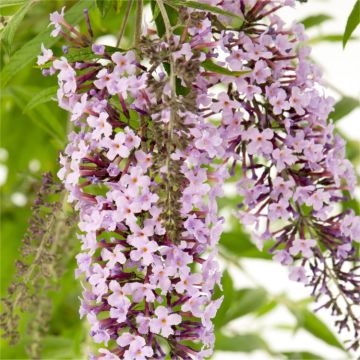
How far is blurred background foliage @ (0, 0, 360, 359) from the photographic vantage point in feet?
2.99

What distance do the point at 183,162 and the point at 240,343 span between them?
2.13ft

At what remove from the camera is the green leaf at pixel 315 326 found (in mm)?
1036

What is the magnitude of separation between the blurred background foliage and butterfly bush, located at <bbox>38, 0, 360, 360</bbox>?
183 mm

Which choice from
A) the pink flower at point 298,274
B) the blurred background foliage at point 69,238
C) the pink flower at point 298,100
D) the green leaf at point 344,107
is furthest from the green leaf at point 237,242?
the pink flower at point 298,100

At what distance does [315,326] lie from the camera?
1053mm

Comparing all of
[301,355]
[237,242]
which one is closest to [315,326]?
[301,355]

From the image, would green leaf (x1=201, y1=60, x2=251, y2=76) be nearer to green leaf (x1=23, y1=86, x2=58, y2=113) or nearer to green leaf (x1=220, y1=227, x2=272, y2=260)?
green leaf (x1=23, y1=86, x2=58, y2=113)

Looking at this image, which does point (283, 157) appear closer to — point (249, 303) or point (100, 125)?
point (100, 125)

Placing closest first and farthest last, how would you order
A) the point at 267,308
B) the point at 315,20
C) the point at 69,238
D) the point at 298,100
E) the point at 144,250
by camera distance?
the point at 144,250 → the point at 298,100 → the point at 69,238 → the point at 315,20 → the point at 267,308

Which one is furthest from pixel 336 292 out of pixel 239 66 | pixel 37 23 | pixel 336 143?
pixel 37 23

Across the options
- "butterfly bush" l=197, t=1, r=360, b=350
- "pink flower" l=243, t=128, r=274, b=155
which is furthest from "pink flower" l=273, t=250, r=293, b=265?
"pink flower" l=243, t=128, r=274, b=155

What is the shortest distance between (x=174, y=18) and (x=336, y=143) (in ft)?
0.63

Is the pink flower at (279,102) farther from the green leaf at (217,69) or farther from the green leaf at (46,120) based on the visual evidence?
the green leaf at (46,120)

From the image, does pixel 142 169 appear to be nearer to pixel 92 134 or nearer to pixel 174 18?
pixel 92 134
